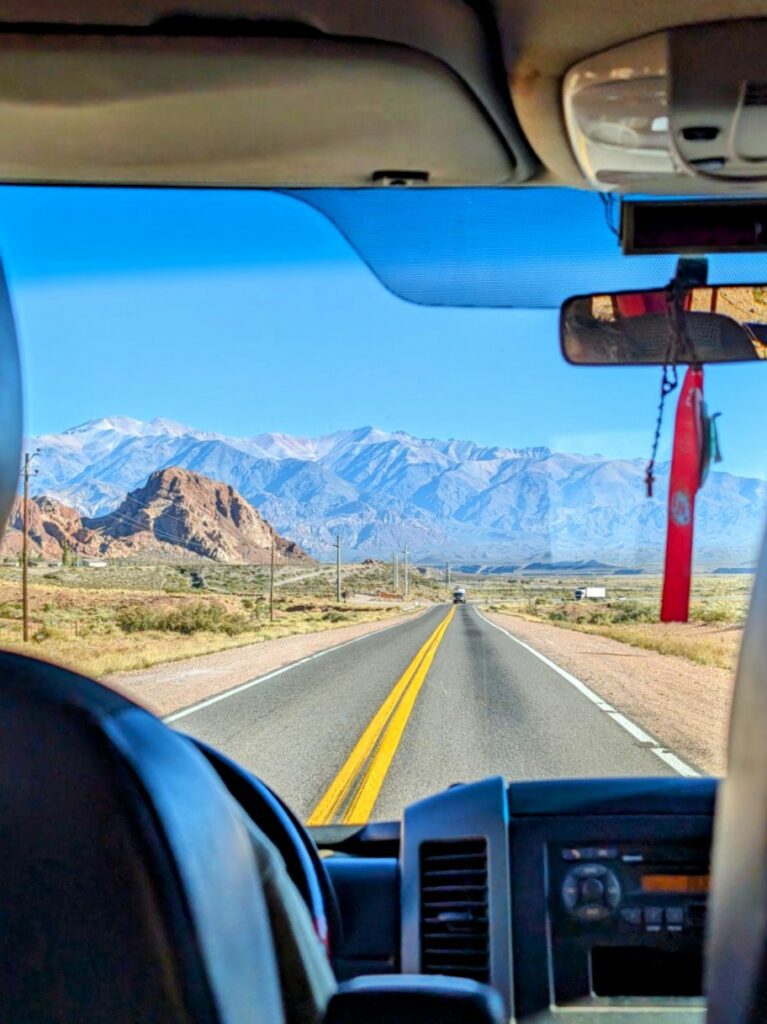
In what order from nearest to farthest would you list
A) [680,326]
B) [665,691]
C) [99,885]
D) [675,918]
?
[99,885] < [680,326] < [675,918] < [665,691]

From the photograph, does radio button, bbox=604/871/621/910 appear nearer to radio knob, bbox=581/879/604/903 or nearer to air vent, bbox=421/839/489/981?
radio knob, bbox=581/879/604/903

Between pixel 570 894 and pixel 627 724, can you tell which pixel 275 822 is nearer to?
pixel 570 894

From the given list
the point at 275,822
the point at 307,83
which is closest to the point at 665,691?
the point at 307,83

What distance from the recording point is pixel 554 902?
119 inches

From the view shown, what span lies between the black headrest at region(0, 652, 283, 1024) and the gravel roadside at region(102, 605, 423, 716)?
5.21 metres

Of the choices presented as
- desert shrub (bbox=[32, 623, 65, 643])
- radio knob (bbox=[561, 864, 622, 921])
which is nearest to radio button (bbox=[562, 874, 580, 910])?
radio knob (bbox=[561, 864, 622, 921])

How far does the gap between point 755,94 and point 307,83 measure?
102 centimetres

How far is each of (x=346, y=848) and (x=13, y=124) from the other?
7.10 feet

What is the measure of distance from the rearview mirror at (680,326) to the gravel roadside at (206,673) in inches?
167

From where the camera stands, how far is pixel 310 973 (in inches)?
63.7

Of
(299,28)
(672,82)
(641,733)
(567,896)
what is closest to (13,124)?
(299,28)

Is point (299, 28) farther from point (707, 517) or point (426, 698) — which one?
point (426, 698)

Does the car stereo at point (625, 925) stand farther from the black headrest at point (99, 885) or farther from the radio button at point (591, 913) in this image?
the black headrest at point (99, 885)

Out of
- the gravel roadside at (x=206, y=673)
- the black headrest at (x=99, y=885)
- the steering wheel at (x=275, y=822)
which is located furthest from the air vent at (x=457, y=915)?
the gravel roadside at (x=206, y=673)
